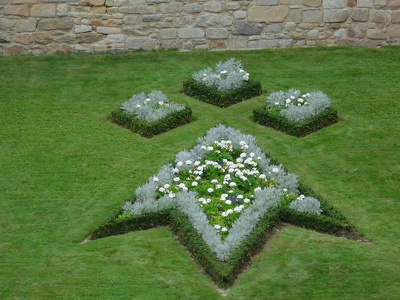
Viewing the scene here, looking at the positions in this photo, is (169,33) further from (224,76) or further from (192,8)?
(224,76)

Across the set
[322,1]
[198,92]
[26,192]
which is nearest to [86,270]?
[26,192]

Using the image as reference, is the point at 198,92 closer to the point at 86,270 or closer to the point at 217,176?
the point at 217,176

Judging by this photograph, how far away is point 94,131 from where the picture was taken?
14125 mm

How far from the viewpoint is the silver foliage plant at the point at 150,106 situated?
14.2 meters

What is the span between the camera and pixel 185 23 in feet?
55.7

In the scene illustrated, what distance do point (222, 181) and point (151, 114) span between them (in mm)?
2629

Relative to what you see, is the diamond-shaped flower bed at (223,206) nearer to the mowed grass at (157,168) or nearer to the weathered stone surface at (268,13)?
the mowed grass at (157,168)

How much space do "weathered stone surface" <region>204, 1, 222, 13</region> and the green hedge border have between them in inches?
255

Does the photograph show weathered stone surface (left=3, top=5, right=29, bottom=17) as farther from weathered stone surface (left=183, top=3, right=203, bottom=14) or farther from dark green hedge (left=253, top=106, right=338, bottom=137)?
dark green hedge (left=253, top=106, right=338, bottom=137)

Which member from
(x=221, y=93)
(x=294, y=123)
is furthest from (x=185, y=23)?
(x=294, y=123)

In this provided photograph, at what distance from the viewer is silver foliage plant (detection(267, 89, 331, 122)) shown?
1395 centimetres

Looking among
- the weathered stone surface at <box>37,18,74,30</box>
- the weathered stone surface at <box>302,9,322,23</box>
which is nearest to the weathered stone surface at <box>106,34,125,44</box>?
the weathered stone surface at <box>37,18,74,30</box>

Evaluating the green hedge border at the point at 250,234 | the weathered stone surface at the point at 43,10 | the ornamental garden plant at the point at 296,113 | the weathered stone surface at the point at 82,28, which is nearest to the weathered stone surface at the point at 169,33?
the weathered stone surface at the point at 82,28

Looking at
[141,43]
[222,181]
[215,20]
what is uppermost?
[215,20]
